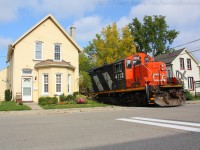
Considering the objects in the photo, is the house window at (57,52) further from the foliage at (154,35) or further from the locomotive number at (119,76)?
the foliage at (154,35)

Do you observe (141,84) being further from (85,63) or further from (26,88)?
(85,63)

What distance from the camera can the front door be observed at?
88.6 feet

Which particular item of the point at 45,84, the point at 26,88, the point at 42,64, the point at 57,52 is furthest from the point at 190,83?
the point at 26,88

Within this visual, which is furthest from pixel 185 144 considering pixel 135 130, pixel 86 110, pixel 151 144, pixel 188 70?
pixel 188 70

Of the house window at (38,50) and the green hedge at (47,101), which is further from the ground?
the house window at (38,50)

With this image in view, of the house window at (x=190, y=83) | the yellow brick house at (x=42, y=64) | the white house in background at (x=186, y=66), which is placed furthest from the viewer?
the house window at (x=190, y=83)

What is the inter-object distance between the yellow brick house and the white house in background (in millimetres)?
18369

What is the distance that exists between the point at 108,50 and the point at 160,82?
77.0 ft

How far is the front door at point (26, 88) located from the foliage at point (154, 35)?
38582 mm

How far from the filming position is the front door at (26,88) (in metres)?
27.0

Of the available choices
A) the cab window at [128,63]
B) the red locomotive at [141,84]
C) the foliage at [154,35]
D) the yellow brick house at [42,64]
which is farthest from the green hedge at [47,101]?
the foliage at [154,35]

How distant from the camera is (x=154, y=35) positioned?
203 ft

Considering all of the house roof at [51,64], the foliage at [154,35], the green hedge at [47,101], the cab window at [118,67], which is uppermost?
the foliage at [154,35]

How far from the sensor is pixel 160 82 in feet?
72.6
